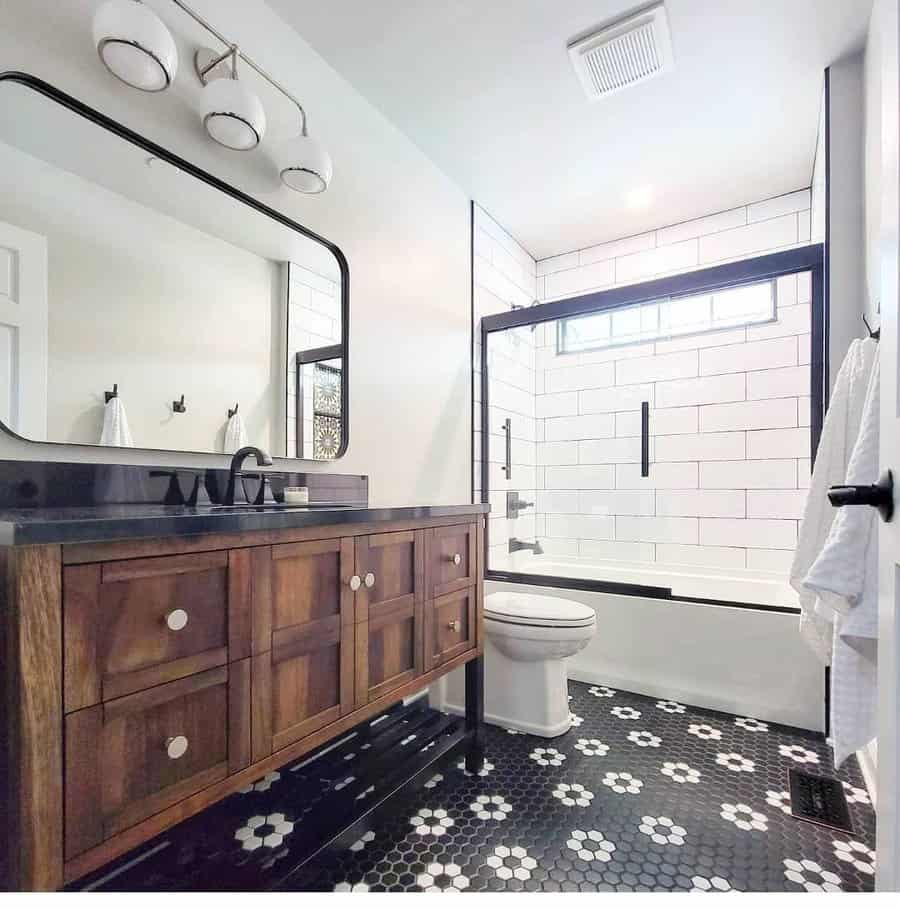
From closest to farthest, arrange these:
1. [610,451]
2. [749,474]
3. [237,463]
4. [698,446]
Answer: [237,463], [749,474], [698,446], [610,451]

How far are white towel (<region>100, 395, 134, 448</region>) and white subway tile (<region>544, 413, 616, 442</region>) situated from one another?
241cm

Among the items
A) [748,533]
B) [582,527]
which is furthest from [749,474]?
[582,527]

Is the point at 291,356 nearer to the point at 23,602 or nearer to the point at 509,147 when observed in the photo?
the point at 23,602

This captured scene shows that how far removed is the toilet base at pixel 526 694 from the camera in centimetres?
197

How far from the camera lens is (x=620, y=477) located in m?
3.01

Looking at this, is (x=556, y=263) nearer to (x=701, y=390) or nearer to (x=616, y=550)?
(x=701, y=390)

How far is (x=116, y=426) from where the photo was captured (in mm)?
1326

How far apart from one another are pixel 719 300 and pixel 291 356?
226 cm

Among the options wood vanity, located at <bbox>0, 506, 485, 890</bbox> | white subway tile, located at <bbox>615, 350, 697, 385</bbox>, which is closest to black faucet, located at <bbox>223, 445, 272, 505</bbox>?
wood vanity, located at <bbox>0, 506, 485, 890</bbox>

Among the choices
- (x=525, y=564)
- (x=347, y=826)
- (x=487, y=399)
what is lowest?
(x=347, y=826)

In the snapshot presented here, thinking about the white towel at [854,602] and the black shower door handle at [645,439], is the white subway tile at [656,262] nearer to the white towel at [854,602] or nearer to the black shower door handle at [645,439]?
the black shower door handle at [645,439]

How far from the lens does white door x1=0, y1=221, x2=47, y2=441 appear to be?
1.15m

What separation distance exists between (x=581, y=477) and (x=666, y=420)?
0.56 meters
